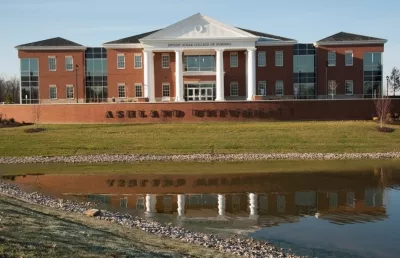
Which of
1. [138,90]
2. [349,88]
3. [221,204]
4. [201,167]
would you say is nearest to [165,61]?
[138,90]

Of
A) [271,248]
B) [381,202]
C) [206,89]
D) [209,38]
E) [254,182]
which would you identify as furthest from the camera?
[206,89]

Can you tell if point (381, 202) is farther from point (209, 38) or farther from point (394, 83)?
point (394, 83)

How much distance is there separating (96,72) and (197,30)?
1516 centimetres

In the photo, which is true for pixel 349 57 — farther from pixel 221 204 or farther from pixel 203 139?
pixel 221 204

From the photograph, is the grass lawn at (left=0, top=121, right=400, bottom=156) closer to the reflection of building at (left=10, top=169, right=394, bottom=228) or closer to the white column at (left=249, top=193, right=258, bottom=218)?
the reflection of building at (left=10, top=169, right=394, bottom=228)

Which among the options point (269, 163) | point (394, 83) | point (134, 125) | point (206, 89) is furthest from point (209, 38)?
point (394, 83)

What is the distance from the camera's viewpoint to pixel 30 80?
60.8 metres

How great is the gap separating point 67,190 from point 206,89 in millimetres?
36738

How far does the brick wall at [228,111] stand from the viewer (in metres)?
47.2

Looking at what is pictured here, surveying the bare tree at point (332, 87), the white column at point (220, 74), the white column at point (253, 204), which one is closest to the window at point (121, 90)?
the white column at point (220, 74)

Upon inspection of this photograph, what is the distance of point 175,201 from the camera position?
20.1m

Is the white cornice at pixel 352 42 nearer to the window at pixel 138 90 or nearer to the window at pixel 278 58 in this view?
the window at pixel 278 58

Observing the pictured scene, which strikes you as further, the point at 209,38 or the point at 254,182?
the point at 209,38

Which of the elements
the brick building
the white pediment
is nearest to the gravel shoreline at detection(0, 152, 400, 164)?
the brick building
